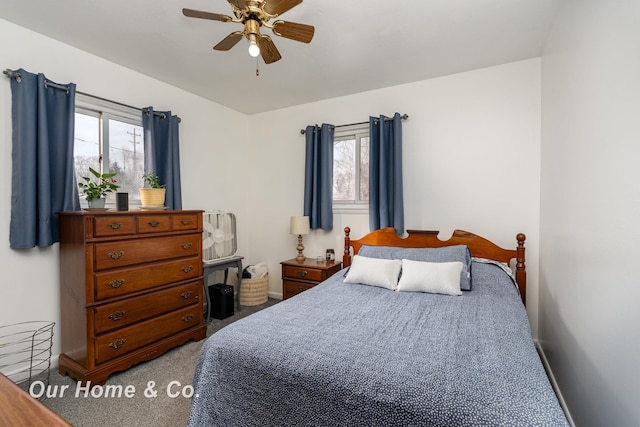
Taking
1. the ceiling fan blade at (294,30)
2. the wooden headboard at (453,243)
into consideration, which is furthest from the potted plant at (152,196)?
the wooden headboard at (453,243)

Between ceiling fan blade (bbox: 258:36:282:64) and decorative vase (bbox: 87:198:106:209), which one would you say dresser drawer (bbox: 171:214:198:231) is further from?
ceiling fan blade (bbox: 258:36:282:64)

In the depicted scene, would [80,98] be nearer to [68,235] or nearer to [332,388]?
[68,235]

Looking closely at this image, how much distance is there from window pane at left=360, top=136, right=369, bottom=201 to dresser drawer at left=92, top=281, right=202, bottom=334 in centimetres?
201

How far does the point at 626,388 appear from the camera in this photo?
1075mm

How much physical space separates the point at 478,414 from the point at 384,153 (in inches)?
101

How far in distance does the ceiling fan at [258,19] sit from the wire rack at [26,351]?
95.3 inches

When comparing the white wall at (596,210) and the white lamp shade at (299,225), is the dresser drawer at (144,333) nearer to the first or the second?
the white lamp shade at (299,225)

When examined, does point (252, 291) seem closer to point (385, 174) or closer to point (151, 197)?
point (151, 197)

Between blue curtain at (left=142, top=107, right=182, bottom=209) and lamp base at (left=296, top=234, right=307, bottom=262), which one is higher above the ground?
blue curtain at (left=142, top=107, right=182, bottom=209)

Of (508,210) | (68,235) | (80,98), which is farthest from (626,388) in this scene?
(80,98)

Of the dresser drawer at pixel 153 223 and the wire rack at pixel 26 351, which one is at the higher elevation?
the dresser drawer at pixel 153 223

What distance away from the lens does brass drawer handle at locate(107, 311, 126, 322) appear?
85.5 inches

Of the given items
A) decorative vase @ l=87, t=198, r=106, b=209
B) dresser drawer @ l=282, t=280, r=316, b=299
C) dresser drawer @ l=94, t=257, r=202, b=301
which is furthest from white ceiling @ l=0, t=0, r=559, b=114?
dresser drawer @ l=282, t=280, r=316, b=299

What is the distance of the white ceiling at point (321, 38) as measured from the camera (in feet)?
6.45
